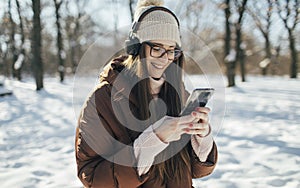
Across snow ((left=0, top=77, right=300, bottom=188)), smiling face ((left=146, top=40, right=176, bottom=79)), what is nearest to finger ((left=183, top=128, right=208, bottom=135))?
smiling face ((left=146, top=40, right=176, bottom=79))

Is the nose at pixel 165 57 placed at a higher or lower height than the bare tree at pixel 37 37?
lower

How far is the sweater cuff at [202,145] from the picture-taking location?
1064mm

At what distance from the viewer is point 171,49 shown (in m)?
1.03

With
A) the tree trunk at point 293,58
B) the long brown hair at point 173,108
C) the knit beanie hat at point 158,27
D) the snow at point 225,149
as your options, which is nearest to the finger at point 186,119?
the long brown hair at point 173,108

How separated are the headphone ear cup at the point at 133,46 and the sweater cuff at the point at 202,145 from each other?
42 cm

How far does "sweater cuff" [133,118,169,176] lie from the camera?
897 millimetres

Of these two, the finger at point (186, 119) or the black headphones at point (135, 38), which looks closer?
the finger at point (186, 119)

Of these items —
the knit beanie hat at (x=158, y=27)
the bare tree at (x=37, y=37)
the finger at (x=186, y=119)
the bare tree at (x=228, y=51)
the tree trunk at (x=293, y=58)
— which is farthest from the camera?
the tree trunk at (x=293, y=58)

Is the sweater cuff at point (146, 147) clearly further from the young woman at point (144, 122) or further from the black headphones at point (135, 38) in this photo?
the black headphones at point (135, 38)

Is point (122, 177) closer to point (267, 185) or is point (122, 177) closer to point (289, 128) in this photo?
point (267, 185)

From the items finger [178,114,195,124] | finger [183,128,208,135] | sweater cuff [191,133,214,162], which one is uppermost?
finger [178,114,195,124]

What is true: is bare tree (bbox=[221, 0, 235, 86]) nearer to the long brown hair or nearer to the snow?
the snow

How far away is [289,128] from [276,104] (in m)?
2.23

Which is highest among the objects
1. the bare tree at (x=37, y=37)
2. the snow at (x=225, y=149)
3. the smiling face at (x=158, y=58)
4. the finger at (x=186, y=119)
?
the bare tree at (x=37, y=37)
